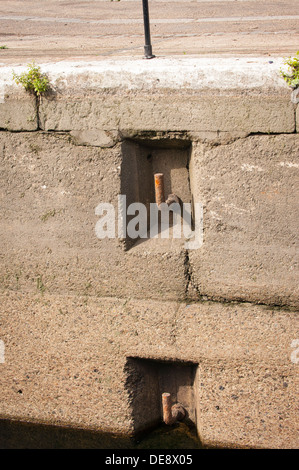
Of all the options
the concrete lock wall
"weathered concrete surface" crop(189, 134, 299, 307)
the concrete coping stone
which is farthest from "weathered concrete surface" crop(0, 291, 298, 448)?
the concrete coping stone

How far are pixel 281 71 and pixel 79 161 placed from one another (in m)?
1.08

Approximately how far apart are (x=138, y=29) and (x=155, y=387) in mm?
2947

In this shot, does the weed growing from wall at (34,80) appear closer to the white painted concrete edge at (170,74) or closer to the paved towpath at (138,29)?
the white painted concrete edge at (170,74)

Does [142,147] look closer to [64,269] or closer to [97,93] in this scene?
[97,93]

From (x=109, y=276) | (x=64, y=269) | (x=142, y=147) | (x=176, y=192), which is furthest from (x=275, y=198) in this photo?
(x=64, y=269)

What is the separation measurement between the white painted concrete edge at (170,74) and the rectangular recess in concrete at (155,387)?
1482 mm

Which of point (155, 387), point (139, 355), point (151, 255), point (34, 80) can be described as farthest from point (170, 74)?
point (155, 387)

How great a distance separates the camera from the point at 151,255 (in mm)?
2705

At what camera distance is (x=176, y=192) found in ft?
9.31

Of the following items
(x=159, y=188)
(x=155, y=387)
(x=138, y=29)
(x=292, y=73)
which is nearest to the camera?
(x=292, y=73)

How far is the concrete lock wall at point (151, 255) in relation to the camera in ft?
8.13

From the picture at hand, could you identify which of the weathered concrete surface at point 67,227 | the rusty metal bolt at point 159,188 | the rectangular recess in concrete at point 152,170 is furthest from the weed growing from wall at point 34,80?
the rusty metal bolt at point 159,188

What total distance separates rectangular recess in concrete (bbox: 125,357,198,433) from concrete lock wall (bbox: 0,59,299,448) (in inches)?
0.5

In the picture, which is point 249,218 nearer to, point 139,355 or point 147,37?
point 139,355
